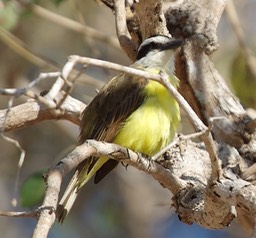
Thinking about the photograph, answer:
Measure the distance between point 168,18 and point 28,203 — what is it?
102cm

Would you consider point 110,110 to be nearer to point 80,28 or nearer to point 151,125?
point 151,125

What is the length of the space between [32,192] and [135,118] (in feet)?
2.29

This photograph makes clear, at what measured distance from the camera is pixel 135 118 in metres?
3.11

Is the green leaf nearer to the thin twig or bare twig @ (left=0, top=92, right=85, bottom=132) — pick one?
bare twig @ (left=0, top=92, right=85, bottom=132)

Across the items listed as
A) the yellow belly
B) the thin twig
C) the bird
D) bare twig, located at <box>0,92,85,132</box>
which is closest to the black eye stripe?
the bird

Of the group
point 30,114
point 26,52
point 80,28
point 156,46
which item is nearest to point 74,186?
point 30,114

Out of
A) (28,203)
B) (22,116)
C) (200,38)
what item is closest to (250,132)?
(200,38)

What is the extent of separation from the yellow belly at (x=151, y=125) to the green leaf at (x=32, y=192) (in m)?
0.58

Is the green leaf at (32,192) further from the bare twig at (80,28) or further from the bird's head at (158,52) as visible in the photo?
the bare twig at (80,28)

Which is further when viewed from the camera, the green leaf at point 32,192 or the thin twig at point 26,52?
the thin twig at point 26,52

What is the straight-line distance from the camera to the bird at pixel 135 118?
10.0 ft

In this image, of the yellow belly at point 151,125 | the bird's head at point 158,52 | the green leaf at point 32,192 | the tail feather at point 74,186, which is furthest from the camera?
the green leaf at point 32,192

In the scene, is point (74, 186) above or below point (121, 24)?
below

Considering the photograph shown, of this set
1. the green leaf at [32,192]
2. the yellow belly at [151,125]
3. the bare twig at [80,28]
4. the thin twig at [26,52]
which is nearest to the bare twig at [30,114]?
the yellow belly at [151,125]
